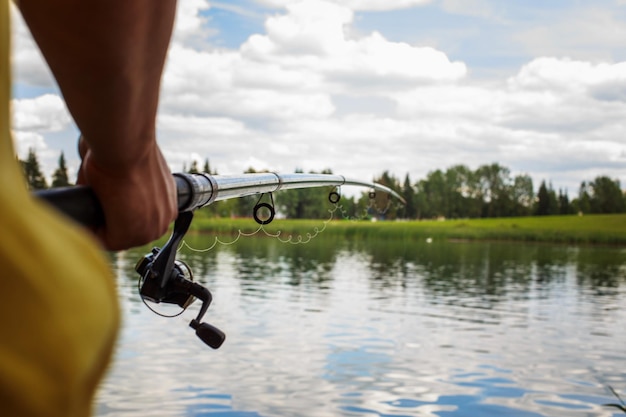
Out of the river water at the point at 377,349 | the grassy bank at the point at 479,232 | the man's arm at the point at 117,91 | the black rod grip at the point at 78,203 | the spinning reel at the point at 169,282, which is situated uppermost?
the man's arm at the point at 117,91

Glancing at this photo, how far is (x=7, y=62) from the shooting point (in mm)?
342

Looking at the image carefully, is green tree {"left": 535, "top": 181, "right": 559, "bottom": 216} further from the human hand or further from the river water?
the human hand

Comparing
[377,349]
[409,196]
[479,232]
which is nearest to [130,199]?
[377,349]

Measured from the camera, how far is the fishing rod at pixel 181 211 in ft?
2.80

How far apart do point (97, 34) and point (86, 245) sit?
0.44 metres

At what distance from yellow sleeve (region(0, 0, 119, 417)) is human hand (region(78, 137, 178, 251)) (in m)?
0.56

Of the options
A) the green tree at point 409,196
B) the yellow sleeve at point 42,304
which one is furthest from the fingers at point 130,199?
the green tree at point 409,196

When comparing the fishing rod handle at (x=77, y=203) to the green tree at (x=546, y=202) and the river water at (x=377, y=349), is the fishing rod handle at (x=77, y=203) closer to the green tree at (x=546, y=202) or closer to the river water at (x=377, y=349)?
the river water at (x=377, y=349)

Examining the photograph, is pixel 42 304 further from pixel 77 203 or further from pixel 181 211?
pixel 181 211

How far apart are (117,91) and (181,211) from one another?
0.50 metres

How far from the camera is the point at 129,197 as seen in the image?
92 centimetres

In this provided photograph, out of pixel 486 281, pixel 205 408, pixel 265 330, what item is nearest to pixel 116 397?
pixel 205 408

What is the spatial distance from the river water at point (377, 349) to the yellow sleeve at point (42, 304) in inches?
234

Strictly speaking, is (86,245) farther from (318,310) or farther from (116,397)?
(318,310)
